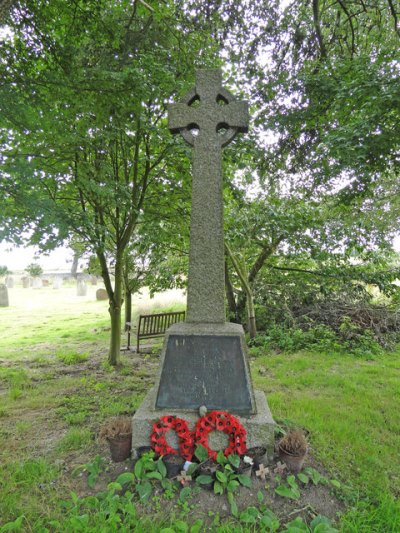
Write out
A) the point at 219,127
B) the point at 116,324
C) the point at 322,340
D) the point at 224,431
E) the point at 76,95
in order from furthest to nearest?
the point at 322,340
the point at 116,324
the point at 76,95
the point at 219,127
the point at 224,431

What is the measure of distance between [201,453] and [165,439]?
31cm

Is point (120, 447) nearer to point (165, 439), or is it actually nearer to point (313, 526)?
point (165, 439)

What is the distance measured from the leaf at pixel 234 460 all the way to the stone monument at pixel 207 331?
17cm

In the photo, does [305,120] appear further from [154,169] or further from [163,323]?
[163,323]

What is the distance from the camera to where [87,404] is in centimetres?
412

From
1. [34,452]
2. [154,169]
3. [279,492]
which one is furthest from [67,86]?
[279,492]

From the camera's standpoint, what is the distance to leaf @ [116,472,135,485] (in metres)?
2.26

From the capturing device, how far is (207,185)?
3.10 m

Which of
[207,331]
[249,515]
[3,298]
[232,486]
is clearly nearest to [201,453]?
[232,486]

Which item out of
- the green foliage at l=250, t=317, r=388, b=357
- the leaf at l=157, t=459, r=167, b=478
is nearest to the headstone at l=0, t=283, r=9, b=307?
the green foliage at l=250, t=317, r=388, b=357

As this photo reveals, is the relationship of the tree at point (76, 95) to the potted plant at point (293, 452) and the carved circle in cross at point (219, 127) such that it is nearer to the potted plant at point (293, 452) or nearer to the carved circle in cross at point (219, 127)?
the carved circle in cross at point (219, 127)

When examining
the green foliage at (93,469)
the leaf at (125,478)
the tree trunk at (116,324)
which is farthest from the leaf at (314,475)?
the tree trunk at (116,324)

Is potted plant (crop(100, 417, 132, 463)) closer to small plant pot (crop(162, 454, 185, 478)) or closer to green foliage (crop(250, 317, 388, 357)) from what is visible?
small plant pot (crop(162, 454, 185, 478))

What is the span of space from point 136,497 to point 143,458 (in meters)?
0.27
